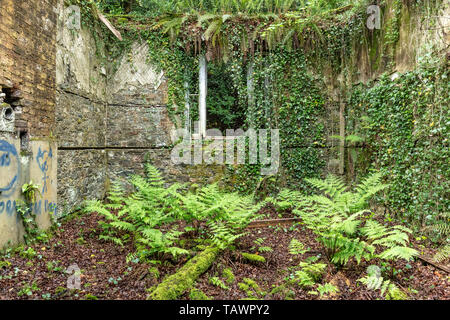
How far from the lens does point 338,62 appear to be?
674 cm

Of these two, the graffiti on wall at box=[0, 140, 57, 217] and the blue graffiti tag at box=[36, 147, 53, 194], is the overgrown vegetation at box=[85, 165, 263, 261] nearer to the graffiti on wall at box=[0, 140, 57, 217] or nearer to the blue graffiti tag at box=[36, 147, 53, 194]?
the blue graffiti tag at box=[36, 147, 53, 194]

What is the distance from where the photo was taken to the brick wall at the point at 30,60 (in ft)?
12.0

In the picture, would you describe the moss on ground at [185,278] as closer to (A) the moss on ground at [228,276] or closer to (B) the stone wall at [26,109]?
(A) the moss on ground at [228,276]

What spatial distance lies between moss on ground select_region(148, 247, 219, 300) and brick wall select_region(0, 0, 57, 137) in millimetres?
3004

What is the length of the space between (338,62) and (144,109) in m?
4.75

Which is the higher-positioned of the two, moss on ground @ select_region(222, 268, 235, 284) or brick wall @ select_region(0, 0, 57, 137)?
brick wall @ select_region(0, 0, 57, 137)

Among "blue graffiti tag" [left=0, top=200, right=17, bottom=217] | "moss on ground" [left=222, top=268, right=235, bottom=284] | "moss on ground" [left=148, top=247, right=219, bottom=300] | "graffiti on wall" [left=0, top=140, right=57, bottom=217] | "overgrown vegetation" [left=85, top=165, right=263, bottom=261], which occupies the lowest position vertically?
"moss on ground" [left=222, top=268, right=235, bottom=284]

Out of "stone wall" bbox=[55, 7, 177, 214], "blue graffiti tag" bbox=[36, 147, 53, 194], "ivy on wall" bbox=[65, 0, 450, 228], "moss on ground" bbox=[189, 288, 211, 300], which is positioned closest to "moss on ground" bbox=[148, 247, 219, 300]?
"moss on ground" bbox=[189, 288, 211, 300]

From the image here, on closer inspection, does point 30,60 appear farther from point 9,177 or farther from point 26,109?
→ point 9,177

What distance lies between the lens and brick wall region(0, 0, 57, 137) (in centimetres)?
367

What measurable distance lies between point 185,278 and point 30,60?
3.75 meters

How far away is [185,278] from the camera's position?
310 centimetres

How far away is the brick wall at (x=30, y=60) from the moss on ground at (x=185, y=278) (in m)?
3.00

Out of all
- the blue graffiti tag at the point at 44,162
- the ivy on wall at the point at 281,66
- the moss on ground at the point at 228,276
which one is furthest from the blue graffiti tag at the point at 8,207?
the ivy on wall at the point at 281,66
